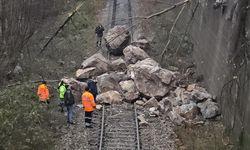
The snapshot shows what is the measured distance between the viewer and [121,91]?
20281mm

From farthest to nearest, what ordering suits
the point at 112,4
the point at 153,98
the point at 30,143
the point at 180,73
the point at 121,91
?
the point at 112,4 < the point at 180,73 < the point at 121,91 < the point at 153,98 < the point at 30,143

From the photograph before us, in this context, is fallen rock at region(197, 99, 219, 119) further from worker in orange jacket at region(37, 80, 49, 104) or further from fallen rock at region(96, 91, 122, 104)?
worker in orange jacket at region(37, 80, 49, 104)

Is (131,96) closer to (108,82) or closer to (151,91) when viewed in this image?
(151,91)

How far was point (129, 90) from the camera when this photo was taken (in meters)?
20.0

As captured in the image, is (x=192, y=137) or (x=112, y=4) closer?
(x=192, y=137)

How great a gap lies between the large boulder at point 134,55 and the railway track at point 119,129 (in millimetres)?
5429

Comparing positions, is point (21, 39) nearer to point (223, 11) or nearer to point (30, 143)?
point (30, 143)

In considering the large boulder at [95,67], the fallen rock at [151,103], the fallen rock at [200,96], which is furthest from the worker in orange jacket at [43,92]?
the fallen rock at [200,96]

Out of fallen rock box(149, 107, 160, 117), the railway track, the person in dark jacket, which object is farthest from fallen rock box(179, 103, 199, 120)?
the person in dark jacket

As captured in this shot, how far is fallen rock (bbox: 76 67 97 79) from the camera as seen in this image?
21844mm

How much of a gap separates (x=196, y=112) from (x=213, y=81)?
88.3 inches

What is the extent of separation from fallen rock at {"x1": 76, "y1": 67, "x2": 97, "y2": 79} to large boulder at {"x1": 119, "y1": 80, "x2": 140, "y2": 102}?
1.96 metres

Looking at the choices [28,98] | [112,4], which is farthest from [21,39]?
[112,4]

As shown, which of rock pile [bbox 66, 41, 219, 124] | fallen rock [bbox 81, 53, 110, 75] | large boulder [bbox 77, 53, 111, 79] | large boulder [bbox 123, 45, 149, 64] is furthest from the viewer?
large boulder [bbox 123, 45, 149, 64]
